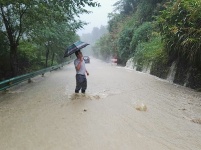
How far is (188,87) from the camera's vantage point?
1344cm

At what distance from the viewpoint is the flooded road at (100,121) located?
528cm

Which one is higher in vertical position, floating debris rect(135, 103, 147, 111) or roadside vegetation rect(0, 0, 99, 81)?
roadside vegetation rect(0, 0, 99, 81)

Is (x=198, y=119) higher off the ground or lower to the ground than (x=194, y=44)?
lower

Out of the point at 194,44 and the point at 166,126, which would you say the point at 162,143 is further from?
the point at 194,44

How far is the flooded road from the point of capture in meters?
5.28

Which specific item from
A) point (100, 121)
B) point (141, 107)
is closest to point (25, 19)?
point (141, 107)

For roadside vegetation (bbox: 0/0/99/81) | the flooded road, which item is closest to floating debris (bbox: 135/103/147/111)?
the flooded road

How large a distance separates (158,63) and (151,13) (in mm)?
14895

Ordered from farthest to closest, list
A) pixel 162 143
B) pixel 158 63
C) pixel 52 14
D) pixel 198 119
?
pixel 158 63 < pixel 52 14 < pixel 198 119 < pixel 162 143

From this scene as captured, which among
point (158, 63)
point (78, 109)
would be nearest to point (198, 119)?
point (78, 109)

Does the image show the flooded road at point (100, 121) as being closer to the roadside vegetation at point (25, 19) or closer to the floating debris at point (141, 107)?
the floating debris at point (141, 107)

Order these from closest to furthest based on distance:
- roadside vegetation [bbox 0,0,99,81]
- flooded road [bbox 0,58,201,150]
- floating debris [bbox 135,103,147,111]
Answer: flooded road [bbox 0,58,201,150]
floating debris [bbox 135,103,147,111]
roadside vegetation [bbox 0,0,99,81]

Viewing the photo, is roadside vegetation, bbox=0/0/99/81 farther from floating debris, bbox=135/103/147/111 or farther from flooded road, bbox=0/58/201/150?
floating debris, bbox=135/103/147/111

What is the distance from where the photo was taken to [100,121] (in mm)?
6758
